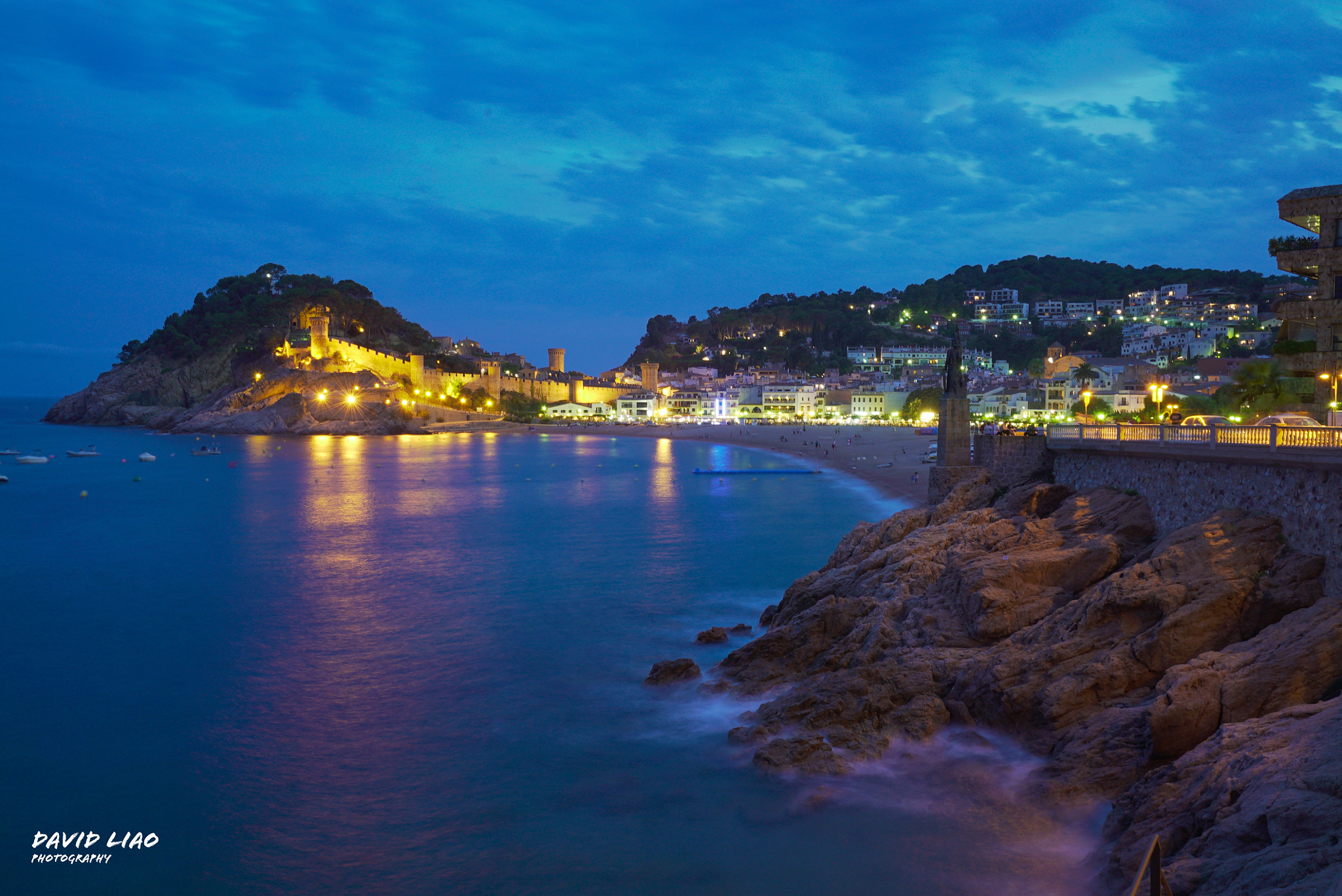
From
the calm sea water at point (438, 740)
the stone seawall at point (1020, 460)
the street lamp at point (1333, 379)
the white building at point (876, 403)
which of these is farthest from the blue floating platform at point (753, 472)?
the white building at point (876, 403)

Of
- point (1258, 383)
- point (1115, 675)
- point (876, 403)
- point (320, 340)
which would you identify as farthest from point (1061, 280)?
point (1115, 675)

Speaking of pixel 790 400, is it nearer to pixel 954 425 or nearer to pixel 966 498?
pixel 954 425

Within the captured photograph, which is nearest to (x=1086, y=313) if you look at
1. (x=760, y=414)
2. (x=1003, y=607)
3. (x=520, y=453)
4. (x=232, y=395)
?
(x=760, y=414)

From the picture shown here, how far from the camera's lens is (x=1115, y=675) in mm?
9477

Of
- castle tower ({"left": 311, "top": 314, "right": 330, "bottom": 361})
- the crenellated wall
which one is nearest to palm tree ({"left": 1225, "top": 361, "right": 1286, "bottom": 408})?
the crenellated wall

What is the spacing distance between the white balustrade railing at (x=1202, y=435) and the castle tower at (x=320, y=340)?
10177cm

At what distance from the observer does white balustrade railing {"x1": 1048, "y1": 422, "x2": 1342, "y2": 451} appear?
31.9 feet

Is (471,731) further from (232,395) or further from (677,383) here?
(677,383)

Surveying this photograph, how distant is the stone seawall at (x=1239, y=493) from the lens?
908 centimetres

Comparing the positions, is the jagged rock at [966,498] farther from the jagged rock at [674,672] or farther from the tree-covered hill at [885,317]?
the tree-covered hill at [885,317]

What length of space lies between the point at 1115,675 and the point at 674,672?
280 inches

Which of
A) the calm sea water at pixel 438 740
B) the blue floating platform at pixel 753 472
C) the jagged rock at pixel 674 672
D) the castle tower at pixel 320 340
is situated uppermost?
the castle tower at pixel 320 340

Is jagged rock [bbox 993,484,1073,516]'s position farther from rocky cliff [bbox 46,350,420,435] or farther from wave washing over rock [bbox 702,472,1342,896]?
rocky cliff [bbox 46,350,420,435]

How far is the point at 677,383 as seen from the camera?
13475 centimetres
